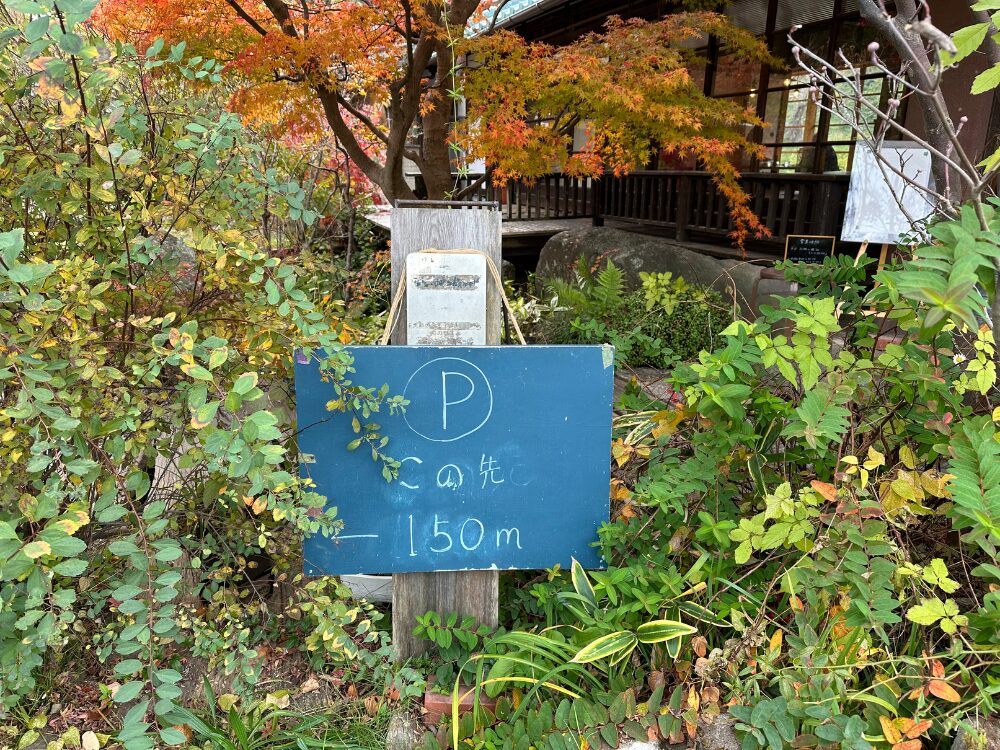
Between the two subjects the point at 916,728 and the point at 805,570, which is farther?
the point at 805,570

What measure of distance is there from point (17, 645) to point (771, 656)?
184cm

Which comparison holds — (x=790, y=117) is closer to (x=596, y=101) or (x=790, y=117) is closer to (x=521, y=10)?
(x=596, y=101)

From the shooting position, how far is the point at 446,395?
6.87 ft

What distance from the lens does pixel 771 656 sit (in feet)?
5.91

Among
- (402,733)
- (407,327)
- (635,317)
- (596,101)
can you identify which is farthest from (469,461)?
(635,317)

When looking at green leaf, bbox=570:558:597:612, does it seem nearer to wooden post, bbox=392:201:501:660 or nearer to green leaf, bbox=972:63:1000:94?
wooden post, bbox=392:201:501:660

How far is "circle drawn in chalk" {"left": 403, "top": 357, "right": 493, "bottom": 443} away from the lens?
2078 millimetres

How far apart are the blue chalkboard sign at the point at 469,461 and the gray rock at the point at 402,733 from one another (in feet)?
1.45

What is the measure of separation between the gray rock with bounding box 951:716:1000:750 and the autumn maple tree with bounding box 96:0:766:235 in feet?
13.2

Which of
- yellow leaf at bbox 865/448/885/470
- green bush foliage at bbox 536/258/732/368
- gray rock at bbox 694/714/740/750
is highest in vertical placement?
yellow leaf at bbox 865/448/885/470

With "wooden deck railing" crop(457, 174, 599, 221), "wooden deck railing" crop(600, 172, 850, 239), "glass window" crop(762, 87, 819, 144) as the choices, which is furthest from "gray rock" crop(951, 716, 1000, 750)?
"wooden deck railing" crop(457, 174, 599, 221)

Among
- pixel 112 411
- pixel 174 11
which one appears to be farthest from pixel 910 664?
pixel 174 11

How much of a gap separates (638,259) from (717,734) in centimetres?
608

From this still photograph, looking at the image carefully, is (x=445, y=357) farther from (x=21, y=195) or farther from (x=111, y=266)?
(x=21, y=195)
